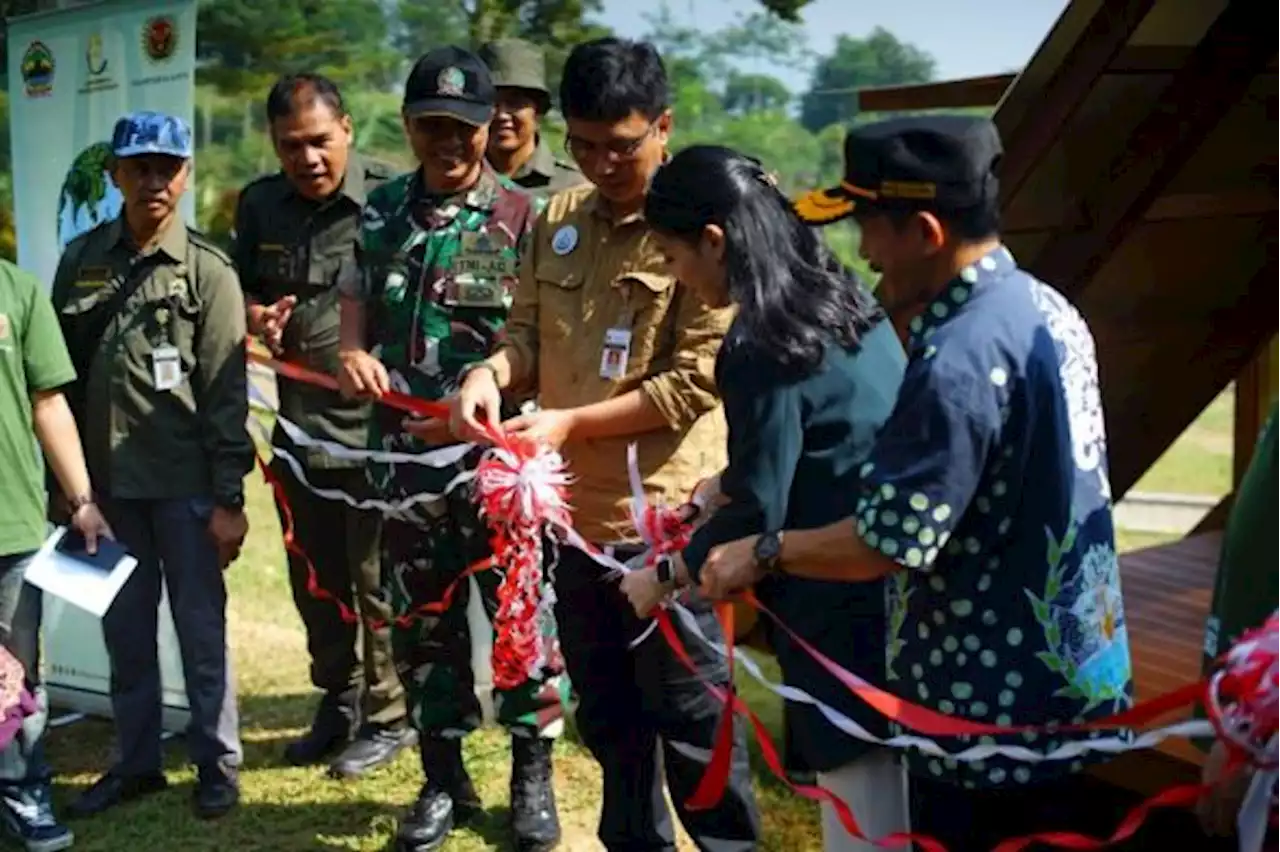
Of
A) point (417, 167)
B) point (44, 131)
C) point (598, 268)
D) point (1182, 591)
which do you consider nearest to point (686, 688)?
point (598, 268)

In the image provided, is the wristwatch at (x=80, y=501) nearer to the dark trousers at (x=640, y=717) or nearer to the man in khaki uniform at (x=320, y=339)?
the man in khaki uniform at (x=320, y=339)

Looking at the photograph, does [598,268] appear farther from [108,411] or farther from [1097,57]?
[108,411]

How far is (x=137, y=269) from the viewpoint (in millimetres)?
4297

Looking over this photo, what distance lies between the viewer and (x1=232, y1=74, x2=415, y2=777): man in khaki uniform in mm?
4605

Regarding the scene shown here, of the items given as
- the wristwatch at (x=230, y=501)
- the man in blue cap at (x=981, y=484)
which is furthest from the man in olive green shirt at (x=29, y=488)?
the man in blue cap at (x=981, y=484)

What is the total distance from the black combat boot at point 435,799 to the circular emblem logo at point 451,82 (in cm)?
186

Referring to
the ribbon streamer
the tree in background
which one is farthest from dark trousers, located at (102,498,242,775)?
the tree in background

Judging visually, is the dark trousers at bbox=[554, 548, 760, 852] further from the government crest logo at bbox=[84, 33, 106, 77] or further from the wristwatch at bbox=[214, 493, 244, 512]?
the government crest logo at bbox=[84, 33, 106, 77]

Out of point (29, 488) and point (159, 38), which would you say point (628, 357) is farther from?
point (159, 38)

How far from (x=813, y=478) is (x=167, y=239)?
254 cm

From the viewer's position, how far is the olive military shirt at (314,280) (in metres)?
4.68

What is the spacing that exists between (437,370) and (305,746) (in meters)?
1.75

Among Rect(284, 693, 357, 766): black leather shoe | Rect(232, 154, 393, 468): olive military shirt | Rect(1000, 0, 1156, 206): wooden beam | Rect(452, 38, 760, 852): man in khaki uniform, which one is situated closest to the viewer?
Rect(452, 38, 760, 852): man in khaki uniform

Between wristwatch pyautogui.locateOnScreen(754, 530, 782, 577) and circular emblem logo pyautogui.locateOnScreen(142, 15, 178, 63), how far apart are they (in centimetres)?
342
